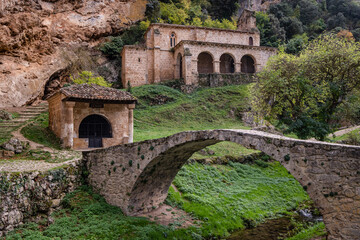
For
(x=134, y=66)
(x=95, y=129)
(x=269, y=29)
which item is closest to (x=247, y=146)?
(x=95, y=129)

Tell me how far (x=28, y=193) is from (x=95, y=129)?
30.6ft

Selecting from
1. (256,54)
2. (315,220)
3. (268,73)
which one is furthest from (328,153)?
(256,54)

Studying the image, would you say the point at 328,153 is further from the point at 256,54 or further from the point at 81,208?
the point at 256,54

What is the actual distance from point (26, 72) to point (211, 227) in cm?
2725

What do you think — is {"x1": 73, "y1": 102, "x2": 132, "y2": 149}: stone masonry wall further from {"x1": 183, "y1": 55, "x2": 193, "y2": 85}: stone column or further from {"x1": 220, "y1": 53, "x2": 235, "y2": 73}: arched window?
{"x1": 220, "y1": 53, "x2": 235, "y2": 73}: arched window

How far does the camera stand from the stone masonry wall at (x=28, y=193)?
10344 mm

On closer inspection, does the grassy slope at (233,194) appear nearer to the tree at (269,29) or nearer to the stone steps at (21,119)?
the stone steps at (21,119)

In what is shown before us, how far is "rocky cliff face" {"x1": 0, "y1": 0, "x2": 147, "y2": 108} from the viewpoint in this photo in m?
29.4

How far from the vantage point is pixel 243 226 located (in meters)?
14.8

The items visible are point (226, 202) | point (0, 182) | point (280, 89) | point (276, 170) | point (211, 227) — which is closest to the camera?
point (0, 182)

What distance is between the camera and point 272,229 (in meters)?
14.4

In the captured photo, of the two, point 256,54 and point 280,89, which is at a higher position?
point 256,54

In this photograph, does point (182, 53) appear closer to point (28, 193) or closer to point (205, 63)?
point (205, 63)

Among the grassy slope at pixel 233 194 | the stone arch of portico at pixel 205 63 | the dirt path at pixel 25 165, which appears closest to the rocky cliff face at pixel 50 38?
the stone arch of portico at pixel 205 63
